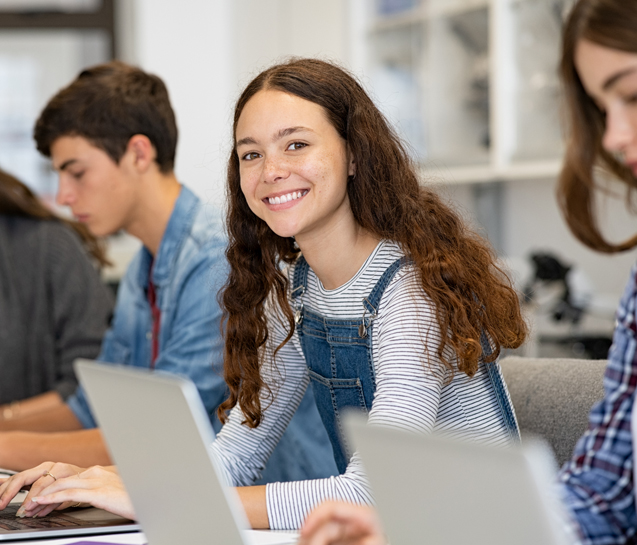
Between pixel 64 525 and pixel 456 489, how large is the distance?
66 centimetres

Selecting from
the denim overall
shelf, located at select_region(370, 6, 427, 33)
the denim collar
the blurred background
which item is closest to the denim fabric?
the denim overall

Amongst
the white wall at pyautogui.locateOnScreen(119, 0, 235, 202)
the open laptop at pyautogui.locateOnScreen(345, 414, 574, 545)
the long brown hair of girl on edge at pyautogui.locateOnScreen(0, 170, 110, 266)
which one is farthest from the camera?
the white wall at pyautogui.locateOnScreen(119, 0, 235, 202)

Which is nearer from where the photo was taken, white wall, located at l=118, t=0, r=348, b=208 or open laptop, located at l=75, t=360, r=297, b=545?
open laptop, located at l=75, t=360, r=297, b=545

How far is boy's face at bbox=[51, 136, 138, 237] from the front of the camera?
6.19 ft

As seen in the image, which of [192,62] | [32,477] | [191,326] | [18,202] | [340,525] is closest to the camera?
[340,525]

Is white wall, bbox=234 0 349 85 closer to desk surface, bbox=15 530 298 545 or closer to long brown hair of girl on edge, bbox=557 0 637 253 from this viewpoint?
long brown hair of girl on edge, bbox=557 0 637 253

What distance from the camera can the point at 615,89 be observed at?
0.84 m

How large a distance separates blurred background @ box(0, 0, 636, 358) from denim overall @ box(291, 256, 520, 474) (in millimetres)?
370

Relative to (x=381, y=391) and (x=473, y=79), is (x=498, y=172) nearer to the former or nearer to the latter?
(x=473, y=79)

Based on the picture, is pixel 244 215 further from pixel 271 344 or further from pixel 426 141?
pixel 426 141

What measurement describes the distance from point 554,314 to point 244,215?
1.65 metres

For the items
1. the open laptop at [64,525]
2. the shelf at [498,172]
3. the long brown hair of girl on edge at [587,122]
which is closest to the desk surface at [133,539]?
the open laptop at [64,525]

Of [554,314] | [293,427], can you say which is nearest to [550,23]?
[554,314]

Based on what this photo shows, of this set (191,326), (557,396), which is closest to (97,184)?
(191,326)
